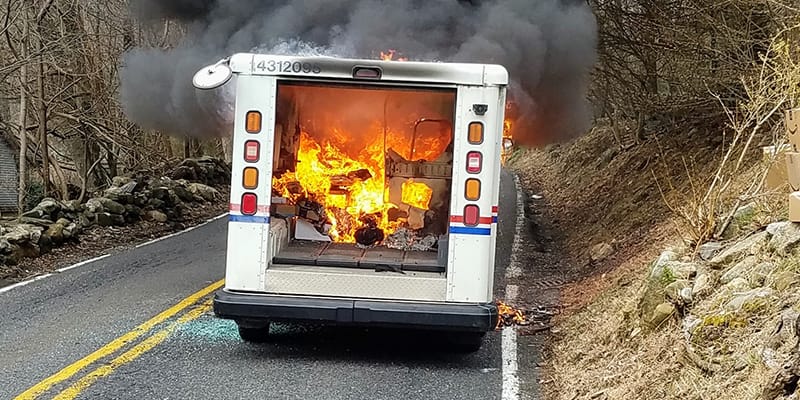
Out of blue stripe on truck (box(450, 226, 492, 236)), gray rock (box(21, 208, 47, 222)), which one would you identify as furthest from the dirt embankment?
gray rock (box(21, 208, 47, 222))

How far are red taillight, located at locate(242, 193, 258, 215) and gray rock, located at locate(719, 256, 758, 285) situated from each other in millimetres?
3125

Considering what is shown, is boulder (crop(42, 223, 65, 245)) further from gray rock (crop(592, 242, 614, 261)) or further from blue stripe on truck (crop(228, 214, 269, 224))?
gray rock (crop(592, 242, 614, 261))

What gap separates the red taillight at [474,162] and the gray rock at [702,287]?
1607mm

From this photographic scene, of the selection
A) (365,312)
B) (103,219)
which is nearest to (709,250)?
(365,312)

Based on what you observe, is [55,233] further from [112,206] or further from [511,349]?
[511,349]

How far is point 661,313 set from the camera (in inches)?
207

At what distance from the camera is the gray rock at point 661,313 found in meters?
5.21

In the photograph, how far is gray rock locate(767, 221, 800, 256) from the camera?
4.68 metres

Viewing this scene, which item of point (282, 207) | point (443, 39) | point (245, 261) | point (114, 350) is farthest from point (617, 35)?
point (114, 350)

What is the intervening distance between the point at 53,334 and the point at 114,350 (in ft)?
2.55

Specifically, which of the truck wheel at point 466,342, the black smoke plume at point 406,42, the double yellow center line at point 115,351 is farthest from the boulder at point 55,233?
the truck wheel at point 466,342

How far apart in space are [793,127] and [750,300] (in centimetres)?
168

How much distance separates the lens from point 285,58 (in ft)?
18.3

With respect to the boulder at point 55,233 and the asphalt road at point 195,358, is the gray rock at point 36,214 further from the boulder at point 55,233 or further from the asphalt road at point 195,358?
the asphalt road at point 195,358
